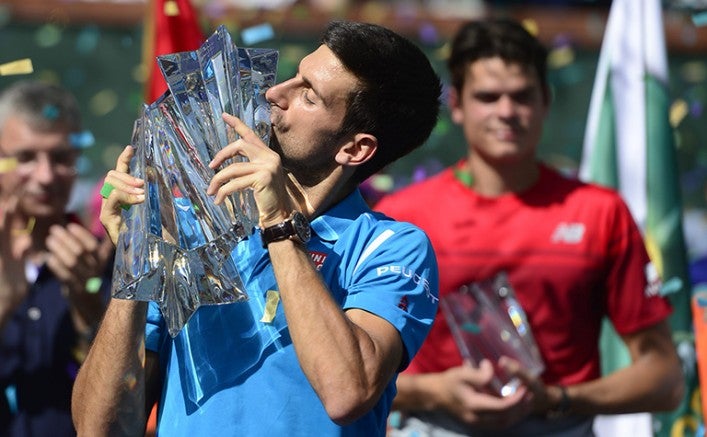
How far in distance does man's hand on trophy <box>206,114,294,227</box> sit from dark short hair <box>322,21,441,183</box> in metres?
0.33

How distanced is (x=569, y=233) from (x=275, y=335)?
6.41 ft

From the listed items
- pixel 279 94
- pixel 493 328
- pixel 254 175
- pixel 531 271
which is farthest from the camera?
pixel 531 271

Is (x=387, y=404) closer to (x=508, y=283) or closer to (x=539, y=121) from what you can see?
(x=508, y=283)

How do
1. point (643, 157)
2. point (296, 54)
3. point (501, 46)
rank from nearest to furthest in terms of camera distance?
1. point (501, 46)
2. point (643, 157)
3. point (296, 54)

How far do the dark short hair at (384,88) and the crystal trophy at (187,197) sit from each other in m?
0.31

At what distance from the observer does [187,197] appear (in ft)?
8.42

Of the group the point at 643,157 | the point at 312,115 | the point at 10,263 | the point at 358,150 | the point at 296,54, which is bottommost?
the point at 296,54

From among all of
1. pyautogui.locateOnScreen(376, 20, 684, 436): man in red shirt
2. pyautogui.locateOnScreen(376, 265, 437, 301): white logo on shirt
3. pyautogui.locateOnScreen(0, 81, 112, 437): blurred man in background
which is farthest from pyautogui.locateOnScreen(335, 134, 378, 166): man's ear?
pyautogui.locateOnScreen(0, 81, 112, 437): blurred man in background

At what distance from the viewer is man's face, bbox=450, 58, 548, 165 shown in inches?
177

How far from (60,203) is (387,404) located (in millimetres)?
2108

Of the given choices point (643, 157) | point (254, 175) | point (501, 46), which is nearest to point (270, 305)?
point (254, 175)

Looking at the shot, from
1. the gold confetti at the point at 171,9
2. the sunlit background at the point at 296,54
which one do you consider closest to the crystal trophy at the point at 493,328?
the gold confetti at the point at 171,9

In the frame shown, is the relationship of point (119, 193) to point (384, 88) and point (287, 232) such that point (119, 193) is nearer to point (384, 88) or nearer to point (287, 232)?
point (287, 232)

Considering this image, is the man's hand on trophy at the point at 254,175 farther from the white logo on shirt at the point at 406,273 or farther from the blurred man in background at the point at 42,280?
the blurred man in background at the point at 42,280
